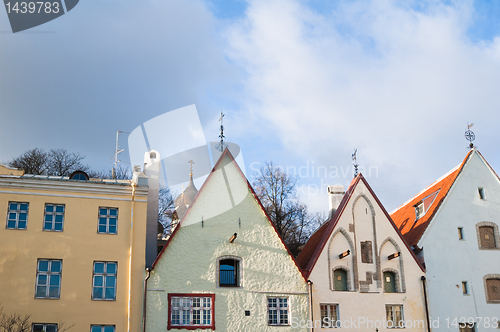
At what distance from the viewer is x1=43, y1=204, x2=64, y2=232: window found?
1094 inches

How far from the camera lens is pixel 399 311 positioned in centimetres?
3162

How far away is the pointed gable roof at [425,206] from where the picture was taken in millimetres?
34312

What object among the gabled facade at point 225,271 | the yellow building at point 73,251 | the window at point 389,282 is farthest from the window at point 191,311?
the window at point 389,282

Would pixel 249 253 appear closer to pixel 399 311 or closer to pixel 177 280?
pixel 177 280

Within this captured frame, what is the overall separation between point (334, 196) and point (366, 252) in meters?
5.64

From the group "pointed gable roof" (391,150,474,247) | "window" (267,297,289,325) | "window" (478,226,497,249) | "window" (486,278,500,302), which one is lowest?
"window" (267,297,289,325)


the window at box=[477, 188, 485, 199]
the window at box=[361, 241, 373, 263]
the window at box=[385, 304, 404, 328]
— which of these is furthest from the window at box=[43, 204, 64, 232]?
the window at box=[477, 188, 485, 199]

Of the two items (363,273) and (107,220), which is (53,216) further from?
(363,273)

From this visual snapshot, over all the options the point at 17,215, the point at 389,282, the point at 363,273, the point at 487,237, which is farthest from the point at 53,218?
the point at 487,237

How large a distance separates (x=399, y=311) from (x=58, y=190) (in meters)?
19.8

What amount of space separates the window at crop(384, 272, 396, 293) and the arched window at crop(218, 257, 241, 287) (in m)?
8.83

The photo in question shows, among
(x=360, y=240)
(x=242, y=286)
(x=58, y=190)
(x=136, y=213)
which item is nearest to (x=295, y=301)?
(x=242, y=286)

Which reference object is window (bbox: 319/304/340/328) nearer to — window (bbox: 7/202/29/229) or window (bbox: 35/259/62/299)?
window (bbox: 35/259/62/299)

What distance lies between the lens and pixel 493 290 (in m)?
33.1
